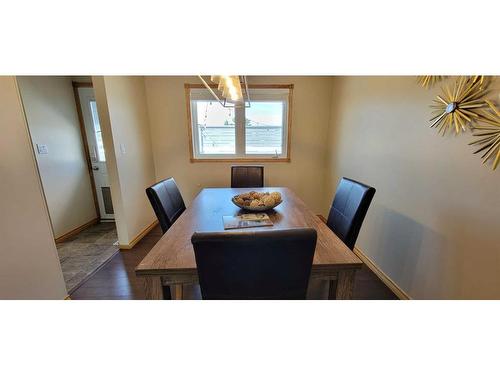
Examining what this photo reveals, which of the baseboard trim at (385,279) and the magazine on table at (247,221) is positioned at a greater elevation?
the magazine on table at (247,221)

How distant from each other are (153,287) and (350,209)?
117 centimetres

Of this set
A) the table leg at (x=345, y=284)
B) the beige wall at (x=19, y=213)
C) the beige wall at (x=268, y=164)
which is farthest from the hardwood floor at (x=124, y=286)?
the beige wall at (x=268, y=164)

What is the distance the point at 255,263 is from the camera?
636 mm

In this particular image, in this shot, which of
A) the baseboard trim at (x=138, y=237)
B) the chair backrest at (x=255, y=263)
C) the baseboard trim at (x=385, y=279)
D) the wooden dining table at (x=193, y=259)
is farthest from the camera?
the baseboard trim at (x=138, y=237)

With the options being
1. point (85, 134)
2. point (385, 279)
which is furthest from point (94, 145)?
point (385, 279)

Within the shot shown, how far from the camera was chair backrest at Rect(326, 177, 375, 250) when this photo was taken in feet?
3.82

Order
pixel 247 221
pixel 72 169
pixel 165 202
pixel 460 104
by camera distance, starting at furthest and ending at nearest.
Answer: pixel 72 169, pixel 165 202, pixel 247 221, pixel 460 104

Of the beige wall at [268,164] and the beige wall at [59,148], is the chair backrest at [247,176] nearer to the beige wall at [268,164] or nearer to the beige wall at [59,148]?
the beige wall at [268,164]

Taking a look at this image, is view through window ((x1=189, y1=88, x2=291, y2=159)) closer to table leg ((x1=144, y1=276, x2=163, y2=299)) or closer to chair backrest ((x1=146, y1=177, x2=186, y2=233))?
chair backrest ((x1=146, y1=177, x2=186, y2=233))

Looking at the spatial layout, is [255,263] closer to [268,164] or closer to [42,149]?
[268,164]

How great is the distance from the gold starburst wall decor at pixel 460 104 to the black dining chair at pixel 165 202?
71.8 inches

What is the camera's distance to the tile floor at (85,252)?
1.83 metres
